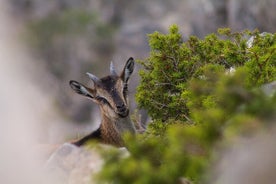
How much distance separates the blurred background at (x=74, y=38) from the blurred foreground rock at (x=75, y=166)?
49639 mm

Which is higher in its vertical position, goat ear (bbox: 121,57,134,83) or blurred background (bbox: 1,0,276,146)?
blurred background (bbox: 1,0,276,146)

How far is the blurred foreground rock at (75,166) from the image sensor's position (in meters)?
11.1

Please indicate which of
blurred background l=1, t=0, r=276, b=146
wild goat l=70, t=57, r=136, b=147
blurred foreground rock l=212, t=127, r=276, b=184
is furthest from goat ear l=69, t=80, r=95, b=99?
blurred background l=1, t=0, r=276, b=146

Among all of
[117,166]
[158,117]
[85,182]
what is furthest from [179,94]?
[117,166]

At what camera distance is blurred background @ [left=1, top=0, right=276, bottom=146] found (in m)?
66.6

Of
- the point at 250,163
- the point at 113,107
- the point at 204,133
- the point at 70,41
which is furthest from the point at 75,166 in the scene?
the point at 70,41

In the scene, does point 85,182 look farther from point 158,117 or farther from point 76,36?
point 76,36

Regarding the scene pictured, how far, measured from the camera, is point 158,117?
1609cm

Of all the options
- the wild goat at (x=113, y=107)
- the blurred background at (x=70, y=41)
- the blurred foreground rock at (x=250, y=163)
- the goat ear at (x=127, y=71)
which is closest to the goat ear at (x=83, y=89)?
the wild goat at (x=113, y=107)

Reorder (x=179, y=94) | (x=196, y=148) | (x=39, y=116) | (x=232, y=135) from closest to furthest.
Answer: (x=232, y=135), (x=196, y=148), (x=179, y=94), (x=39, y=116)

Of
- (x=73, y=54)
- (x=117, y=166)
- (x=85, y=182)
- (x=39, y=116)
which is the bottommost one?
(x=117, y=166)

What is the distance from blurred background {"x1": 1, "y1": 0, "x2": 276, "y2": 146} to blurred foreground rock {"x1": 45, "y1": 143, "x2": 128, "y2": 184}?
163 ft

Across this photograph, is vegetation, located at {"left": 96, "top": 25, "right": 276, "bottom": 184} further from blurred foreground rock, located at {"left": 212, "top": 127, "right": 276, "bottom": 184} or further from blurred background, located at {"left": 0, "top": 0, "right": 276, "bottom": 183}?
blurred background, located at {"left": 0, "top": 0, "right": 276, "bottom": 183}

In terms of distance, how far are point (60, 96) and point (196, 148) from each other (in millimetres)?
59193
